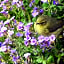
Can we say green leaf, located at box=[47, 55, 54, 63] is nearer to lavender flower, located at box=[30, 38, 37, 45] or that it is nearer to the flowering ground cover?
the flowering ground cover

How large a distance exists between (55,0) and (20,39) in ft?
2.82

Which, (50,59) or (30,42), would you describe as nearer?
(30,42)

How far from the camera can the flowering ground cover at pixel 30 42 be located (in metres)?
2.59

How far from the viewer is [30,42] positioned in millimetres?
2611

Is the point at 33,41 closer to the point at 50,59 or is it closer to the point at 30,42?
the point at 30,42

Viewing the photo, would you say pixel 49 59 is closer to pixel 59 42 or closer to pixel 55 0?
pixel 59 42

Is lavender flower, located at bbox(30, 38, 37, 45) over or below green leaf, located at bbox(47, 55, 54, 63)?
over

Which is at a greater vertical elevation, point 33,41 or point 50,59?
point 33,41

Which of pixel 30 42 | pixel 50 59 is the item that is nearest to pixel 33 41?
pixel 30 42

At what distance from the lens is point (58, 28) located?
118 inches

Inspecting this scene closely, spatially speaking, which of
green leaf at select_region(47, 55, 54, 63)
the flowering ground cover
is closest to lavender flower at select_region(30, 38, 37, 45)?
the flowering ground cover

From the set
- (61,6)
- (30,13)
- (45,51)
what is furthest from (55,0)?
(45,51)

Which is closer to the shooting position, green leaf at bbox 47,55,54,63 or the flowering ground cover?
the flowering ground cover

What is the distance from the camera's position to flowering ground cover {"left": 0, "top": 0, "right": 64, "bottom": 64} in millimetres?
2592
